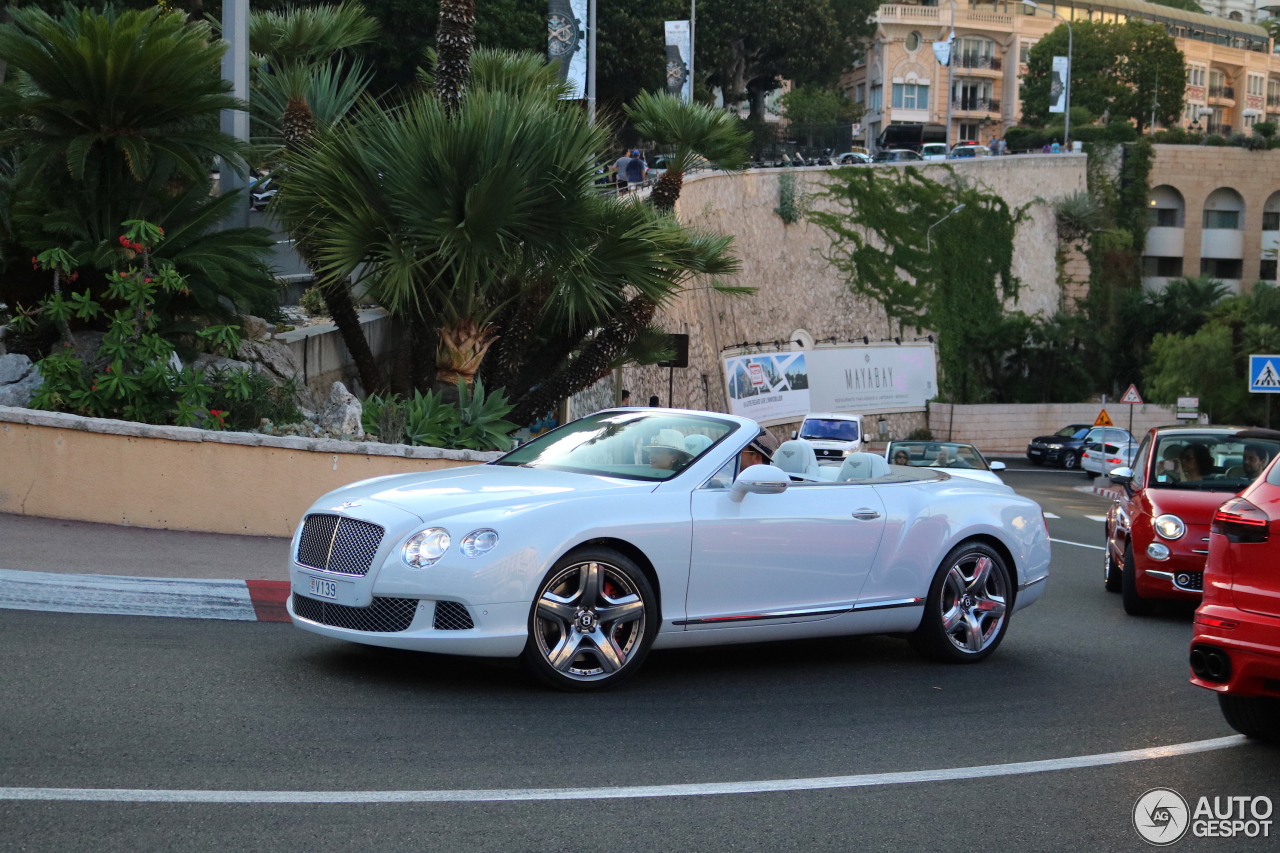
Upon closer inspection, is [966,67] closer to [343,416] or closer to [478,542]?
[343,416]

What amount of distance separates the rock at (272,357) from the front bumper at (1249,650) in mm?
10186

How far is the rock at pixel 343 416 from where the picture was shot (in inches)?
496

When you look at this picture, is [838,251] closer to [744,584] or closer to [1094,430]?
[1094,430]

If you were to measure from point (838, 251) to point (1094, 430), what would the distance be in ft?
47.2

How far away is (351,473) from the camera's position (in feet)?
36.8

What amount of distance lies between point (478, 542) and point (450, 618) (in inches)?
14.7

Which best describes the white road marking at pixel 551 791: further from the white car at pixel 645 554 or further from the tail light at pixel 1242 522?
the white car at pixel 645 554

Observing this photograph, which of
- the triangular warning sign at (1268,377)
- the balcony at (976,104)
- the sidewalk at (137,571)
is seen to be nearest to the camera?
the sidewalk at (137,571)

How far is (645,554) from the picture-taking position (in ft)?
21.6

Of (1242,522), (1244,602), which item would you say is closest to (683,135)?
(1242,522)

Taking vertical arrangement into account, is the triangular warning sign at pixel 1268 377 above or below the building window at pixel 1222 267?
below

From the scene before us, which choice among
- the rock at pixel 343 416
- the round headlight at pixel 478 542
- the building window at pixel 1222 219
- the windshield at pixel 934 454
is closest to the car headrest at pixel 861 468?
the round headlight at pixel 478 542

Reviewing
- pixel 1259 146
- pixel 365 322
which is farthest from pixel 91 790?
pixel 1259 146

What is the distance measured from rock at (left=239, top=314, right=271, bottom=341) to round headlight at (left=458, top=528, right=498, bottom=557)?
857 cm
